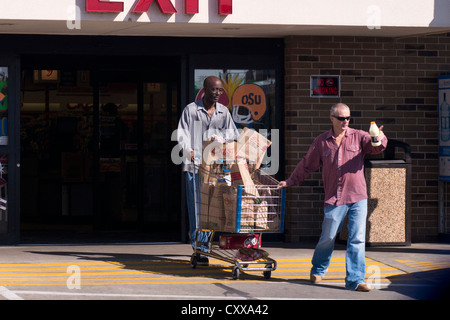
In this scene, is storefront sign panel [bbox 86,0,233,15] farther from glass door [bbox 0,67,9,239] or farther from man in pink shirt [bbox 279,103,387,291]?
man in pink shirt [bbox 279,103,387,291]

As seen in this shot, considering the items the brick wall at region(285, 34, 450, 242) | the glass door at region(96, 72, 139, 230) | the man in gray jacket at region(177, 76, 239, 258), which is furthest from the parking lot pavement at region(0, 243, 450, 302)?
the glass door at region(96, 72, 139, 230)

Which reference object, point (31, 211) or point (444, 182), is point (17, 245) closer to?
point (31, 211)

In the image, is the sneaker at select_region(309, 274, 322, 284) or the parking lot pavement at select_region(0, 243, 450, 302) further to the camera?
the sneaker at select_region(309, 274, 322, 284)

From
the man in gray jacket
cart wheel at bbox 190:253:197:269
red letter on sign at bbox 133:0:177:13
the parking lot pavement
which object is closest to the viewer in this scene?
the parking lot pavement

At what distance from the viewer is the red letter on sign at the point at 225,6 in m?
10.6

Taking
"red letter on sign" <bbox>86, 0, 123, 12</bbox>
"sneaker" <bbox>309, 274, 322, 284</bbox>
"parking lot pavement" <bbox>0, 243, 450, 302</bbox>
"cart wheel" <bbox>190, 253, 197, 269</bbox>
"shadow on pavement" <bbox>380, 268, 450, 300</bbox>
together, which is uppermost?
"red letter on sign" <bbox>86, 0, 123, 12</bbox>

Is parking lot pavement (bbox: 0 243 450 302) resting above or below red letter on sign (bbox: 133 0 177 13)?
below

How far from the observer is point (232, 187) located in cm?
880

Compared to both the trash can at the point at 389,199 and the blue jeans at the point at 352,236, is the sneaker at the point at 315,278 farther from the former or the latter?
the trash can at the point at 389,199

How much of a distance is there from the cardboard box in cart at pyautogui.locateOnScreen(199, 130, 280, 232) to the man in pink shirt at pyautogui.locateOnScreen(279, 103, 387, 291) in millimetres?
671

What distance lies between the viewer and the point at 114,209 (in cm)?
1414

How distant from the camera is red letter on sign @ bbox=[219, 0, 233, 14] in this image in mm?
10578

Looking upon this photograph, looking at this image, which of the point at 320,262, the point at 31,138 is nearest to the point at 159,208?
the point at 31,138

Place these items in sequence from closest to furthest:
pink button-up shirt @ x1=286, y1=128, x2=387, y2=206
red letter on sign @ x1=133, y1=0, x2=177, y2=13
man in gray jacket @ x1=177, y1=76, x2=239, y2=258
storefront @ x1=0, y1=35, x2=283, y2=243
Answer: pink button-up shirt @ x1=286, y1=128, x2=387, y2=206, man in gray jacket @ x1=177, y1=76, x2=239, y2=258, red letter on sign @ x1=133, y1=0, x2=177, y2=13, storefront @ x1=0, y1=35, x2=283, y2=243
